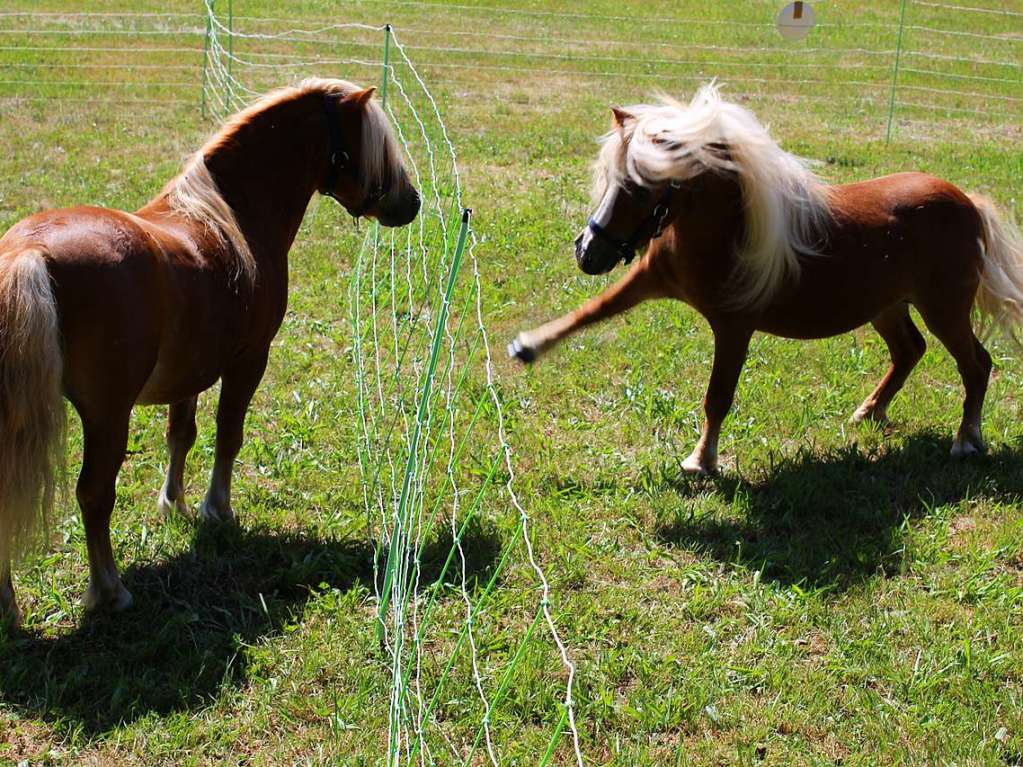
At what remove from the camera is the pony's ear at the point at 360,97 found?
4.74m

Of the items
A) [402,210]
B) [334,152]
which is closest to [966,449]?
[402,210]

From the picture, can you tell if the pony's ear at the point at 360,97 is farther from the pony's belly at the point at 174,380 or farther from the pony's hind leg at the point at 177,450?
the pony's hind leg at the point at 177,450

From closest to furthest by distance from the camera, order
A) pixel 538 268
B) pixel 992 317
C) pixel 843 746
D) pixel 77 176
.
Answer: pixel 843 746, pixel 992 317, pixel 538 268, pixel 77 176

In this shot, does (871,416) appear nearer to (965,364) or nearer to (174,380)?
(965,364)

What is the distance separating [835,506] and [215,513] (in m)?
3.02

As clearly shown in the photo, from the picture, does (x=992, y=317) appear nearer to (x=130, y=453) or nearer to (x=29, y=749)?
(x=130, y=453)

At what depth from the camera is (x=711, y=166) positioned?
5.01 m

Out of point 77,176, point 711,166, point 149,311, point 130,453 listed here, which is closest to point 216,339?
point 149,311

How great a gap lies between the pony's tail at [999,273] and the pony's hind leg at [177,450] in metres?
4.25

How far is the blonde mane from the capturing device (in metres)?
4.54

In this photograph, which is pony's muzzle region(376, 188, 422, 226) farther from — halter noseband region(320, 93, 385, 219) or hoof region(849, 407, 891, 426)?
hoof region(849, 407, 891, 426)

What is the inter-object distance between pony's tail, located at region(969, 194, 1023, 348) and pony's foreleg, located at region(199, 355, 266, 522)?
3950 mm

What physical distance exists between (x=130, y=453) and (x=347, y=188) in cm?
182

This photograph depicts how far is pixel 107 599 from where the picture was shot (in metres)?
4.14
